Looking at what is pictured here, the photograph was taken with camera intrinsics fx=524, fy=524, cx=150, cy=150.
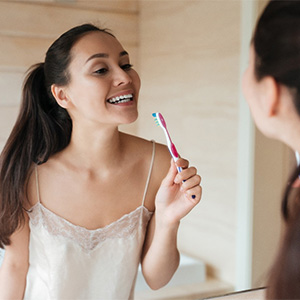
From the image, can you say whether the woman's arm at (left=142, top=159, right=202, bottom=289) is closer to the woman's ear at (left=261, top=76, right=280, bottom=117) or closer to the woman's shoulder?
the woman's shoulder

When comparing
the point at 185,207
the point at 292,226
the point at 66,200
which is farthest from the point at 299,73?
the point at 66,200

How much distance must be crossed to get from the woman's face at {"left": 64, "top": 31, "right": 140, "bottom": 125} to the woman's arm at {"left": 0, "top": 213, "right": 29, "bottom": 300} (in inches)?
8.7

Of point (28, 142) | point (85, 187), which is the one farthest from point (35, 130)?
point (85, 187)

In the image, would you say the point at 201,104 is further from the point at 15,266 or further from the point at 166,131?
the point at 15,266

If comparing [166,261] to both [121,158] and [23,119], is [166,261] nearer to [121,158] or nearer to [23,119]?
[121,158]

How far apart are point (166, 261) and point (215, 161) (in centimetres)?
20

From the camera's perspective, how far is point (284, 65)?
45cm

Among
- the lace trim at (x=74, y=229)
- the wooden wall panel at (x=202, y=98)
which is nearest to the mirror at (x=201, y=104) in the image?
the wooden wall panel at (x=202, y=98)

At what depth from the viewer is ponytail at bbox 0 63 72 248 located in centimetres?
78

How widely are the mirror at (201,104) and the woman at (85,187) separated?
0.03 metres

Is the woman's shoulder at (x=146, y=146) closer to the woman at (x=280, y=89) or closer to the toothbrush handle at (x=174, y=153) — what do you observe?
the toothbrush handle at (x=174, y=153)

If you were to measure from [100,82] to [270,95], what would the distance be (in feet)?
1.13

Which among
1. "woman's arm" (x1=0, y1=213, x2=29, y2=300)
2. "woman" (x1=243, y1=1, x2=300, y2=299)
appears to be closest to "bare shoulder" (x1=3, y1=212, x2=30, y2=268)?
"woman's arm" (x1=0, y1=213, x2=29, y2=300)

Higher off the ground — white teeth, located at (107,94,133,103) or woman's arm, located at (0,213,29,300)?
white teeth, located at (107,94,133,103)
